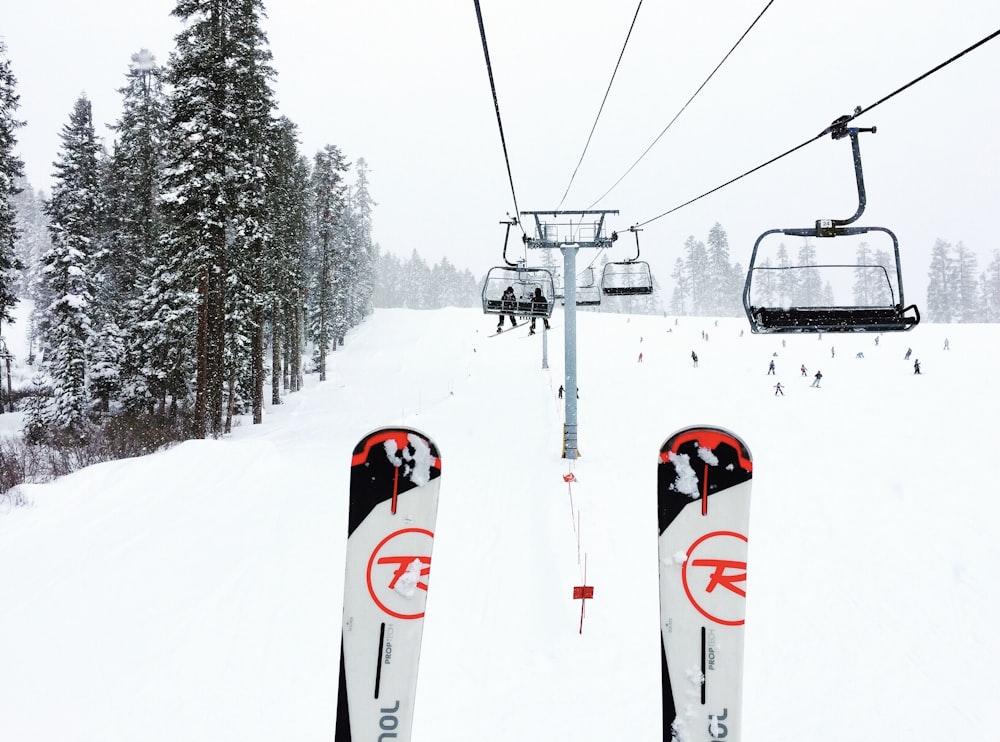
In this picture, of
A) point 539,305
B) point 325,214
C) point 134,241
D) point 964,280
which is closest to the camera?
Answer: point 539,305

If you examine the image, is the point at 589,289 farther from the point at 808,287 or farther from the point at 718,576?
the point at 808,287

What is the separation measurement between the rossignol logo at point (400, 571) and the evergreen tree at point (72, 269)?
22962 millimetres

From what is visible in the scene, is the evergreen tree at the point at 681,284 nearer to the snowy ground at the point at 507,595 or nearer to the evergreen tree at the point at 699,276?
the evergreen tree at the point at 699,276

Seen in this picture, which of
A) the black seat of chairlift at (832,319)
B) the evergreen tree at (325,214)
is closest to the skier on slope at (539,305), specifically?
the black seat of chairlift at (832,319)

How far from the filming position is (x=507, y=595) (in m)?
8.59

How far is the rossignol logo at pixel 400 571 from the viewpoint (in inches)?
156

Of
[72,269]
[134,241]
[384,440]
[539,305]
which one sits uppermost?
[134,241]

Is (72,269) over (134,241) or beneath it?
beneath

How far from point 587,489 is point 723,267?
7679cm

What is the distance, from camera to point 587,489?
13914 millimetres

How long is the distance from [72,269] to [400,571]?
83.5ft

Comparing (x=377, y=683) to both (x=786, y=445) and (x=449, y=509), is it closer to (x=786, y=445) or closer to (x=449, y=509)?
(x=449, y=509)

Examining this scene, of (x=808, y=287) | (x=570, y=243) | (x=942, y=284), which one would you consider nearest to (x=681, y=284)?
(x=808, y=287)

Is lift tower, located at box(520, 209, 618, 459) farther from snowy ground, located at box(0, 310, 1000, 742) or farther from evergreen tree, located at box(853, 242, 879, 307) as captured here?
evergreen tree, located at box(853, 242, 879, 307)
